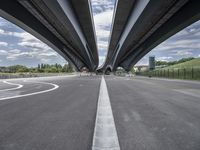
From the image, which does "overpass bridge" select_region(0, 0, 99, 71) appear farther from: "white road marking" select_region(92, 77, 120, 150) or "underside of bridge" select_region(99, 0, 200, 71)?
"white road marking" select_region(92, 77, 120, 150)

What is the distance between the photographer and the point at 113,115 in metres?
7.00

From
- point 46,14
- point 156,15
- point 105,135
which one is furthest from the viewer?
point 156,15

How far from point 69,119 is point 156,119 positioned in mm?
2584

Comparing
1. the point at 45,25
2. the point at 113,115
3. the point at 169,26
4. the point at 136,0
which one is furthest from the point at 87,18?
the point at 113,115

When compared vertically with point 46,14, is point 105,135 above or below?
below

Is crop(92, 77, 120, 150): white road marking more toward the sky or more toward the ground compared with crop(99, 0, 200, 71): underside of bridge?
more toward the ground

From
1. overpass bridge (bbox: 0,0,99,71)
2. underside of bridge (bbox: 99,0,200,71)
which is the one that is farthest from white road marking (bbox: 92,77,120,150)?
underside of bridge (bbox: 99,0,200,71)

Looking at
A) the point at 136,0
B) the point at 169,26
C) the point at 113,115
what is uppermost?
the point at 136,0

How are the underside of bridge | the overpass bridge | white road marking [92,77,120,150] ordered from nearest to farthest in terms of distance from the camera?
white road marking [92,77,120,150], the overpass bridge, the underside of bridge

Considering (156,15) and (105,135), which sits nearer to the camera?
(105,135)

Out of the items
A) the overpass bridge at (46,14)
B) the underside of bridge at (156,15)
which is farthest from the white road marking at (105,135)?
the underside of bridge at (156,15)

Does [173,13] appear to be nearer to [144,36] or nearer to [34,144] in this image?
[144,36]

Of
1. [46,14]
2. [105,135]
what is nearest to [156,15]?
[46,14]

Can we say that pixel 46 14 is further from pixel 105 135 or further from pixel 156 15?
pixel 105 135
